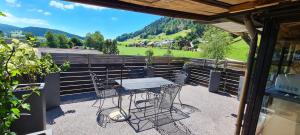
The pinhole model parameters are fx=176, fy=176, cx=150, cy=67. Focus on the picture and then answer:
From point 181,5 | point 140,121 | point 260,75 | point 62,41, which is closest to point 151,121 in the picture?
point 140,121

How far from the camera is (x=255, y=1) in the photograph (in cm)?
174

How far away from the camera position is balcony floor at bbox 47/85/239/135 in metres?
3.16

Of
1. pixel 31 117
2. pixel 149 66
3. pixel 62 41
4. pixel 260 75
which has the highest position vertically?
pixel 62 41

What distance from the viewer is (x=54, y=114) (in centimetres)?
363

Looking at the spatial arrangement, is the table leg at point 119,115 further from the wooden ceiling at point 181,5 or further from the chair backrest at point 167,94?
the wooden ceiling at point 181,5

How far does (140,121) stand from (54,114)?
1782mm

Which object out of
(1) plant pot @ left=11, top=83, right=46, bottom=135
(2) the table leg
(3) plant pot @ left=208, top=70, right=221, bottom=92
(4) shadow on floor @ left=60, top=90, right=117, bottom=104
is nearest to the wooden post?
(2) the table leg

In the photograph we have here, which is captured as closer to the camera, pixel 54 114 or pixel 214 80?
pixel 54 114

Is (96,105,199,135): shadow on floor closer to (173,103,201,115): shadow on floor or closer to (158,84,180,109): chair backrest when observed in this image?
(173,103,201,115): shadow on floor

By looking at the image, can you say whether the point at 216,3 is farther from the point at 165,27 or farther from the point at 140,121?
Result: the point at 165,27

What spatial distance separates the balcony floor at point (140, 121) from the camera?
3.16 meters

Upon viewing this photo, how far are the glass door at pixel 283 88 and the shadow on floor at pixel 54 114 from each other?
133 inches

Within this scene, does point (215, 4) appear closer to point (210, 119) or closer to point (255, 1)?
point (255, 1)

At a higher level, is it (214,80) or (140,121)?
(214,80)
